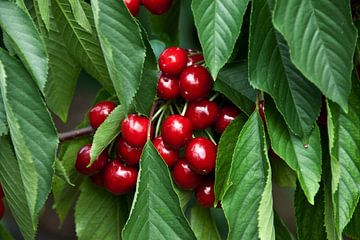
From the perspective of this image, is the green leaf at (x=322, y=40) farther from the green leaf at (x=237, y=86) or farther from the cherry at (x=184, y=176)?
the cherry at (x=184, y=176)

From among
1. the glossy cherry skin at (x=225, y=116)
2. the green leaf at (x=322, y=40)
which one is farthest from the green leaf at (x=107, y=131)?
the green leaf at (x=322, y=40)

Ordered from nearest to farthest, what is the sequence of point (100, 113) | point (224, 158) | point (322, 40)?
point (322, 40), point (224, 158), point (100, 113)

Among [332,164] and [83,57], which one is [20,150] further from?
[332,164]

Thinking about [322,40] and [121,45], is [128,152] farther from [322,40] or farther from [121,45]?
[322,40]

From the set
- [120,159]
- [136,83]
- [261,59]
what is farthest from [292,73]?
[120,159]

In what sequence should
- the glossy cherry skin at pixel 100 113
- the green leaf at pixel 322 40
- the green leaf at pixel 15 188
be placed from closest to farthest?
the green leaf at pixel 322 40
the green leaf at pixel 15 188
the glossy cherry skin at pixel 100 113

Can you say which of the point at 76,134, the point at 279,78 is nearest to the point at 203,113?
the point at 279,78

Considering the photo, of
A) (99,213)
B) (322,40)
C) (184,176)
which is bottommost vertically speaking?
(99,213)
